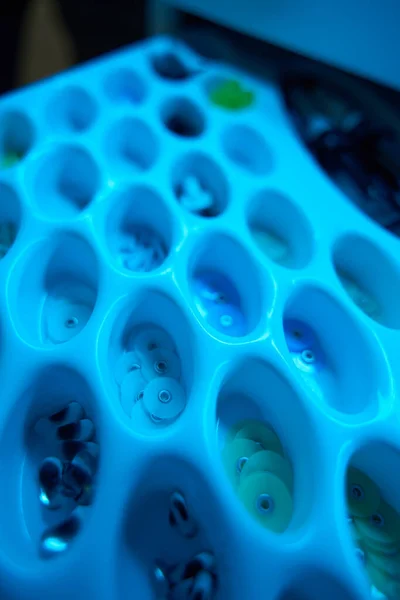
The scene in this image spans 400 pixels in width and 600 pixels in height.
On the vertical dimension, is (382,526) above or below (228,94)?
below

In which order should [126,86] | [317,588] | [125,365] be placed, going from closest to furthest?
1. [317,588]
2. [125,365]
3. [126,86]

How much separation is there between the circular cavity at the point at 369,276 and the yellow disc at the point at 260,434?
173mm

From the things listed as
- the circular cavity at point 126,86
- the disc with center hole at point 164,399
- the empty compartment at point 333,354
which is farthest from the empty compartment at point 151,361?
the circular cavity at point 126,86

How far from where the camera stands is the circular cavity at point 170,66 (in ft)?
2.37

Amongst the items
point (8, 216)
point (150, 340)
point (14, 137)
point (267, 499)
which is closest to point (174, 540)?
point (267, 499)

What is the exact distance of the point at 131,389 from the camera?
454 millimetres

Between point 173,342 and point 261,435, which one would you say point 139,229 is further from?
point 261,435

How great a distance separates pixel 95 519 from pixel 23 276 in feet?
0.82

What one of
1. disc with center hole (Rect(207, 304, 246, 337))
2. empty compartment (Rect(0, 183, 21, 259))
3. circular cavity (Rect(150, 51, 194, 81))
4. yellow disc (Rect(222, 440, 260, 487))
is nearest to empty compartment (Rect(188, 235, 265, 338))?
disc with center hole (Rect(207, 304, 246, 337))

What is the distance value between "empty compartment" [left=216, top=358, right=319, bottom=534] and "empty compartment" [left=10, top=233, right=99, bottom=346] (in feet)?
0.57

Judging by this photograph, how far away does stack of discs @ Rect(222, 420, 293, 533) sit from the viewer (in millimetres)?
405

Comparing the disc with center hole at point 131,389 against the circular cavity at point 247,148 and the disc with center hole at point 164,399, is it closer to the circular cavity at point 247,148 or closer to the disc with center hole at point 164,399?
the disc with center hole at point 164,399

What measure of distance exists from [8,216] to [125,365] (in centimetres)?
24

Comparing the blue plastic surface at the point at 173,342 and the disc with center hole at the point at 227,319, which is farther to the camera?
the disc with center hole at the point at 227,319
